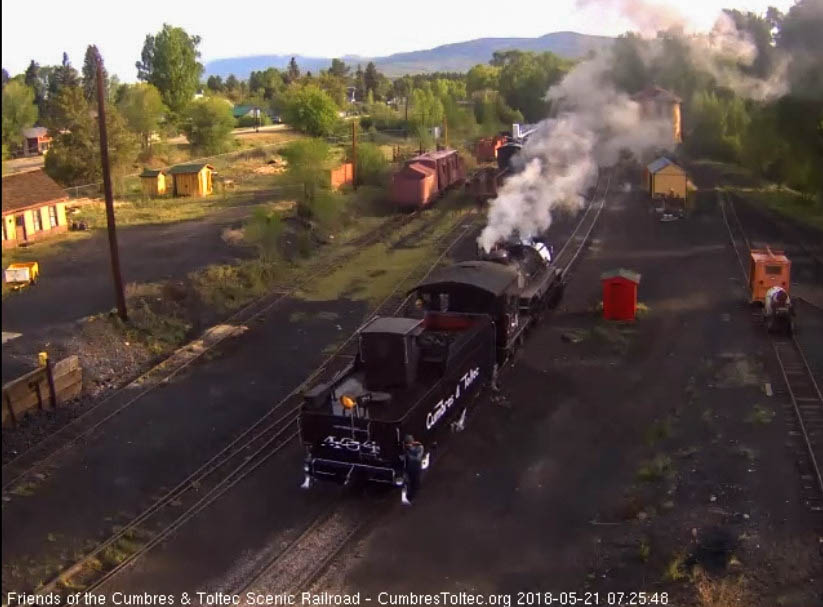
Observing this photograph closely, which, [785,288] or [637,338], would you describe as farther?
[785,288]

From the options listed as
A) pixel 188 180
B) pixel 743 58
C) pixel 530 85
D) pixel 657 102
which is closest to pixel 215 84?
pixel 530 85

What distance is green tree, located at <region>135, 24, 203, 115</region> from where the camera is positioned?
7944 cm

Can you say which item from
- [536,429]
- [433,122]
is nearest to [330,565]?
[536,429]

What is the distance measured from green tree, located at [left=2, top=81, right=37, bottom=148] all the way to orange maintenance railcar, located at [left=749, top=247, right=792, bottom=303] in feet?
211

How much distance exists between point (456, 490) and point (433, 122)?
2525 inches

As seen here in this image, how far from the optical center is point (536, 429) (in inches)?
651

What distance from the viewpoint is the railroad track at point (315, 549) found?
37.1ft

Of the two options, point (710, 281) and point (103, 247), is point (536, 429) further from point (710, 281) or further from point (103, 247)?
point (103, 247)

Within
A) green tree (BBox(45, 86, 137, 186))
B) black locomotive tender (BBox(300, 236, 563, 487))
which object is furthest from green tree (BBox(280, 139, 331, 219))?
black locomotive tender (BBox(300, 236, 563, 487))

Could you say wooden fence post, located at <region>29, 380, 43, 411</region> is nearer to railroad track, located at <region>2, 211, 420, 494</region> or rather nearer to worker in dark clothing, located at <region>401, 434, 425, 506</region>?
railroad track, located at <region>2, 211, 420, 494</region>

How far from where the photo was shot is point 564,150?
32906mm

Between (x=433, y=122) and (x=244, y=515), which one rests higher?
(x=433, y=122)

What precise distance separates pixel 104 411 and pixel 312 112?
59.6 m

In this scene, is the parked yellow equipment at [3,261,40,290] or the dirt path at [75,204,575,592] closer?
the dirt path at [75,204,575,592]
